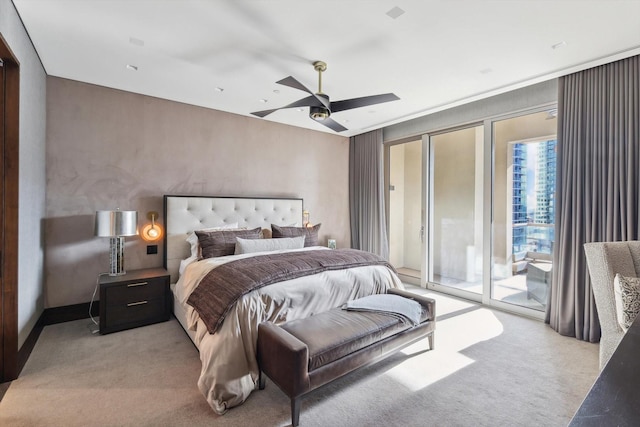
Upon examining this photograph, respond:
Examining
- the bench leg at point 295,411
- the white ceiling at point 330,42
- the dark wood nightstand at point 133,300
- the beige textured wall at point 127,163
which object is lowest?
the bench leg at point 295,411

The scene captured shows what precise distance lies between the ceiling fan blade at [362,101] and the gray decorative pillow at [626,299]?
2.22m

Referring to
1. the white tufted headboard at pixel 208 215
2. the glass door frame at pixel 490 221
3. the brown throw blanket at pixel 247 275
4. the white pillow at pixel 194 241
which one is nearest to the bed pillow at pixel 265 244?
the white pillow at pixel 194 241

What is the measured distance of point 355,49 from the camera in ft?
9.06

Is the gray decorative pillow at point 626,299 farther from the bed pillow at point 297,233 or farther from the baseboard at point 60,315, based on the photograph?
the baseboard at point 60,315

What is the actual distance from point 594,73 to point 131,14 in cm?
430

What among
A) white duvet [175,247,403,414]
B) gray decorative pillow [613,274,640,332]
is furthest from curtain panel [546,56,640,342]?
white duvet [175,247,403,414]

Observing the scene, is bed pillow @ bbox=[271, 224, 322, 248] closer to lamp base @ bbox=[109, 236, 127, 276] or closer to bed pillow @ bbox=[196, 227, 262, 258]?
bed pillow @ bbox=[196, 227, 262, 258]

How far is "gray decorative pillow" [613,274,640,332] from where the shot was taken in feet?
6.56

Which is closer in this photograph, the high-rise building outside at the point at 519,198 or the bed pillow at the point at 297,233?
the high-rise building outside at the point at 519,198

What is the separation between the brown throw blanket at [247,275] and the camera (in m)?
2.26

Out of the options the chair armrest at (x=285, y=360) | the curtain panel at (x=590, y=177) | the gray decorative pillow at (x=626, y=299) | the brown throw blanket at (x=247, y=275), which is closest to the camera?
the chair armrest at (x=285, y=360)

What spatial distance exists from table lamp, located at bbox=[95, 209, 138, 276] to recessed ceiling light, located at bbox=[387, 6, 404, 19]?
323cm

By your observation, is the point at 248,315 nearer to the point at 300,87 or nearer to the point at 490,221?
the point at 300,87

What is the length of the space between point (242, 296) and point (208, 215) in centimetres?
222
